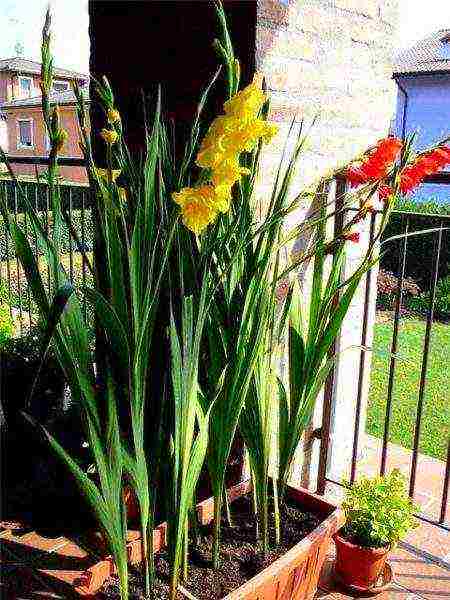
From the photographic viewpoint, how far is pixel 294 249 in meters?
1.90

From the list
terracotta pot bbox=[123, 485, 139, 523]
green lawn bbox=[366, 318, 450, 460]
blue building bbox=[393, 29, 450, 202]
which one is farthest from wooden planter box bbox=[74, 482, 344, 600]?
blue building bbox=[393, 29, 450, 202]

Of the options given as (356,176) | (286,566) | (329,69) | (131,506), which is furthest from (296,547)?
(329,69)

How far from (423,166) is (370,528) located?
100 cm

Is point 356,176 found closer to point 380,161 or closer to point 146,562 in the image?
point 380,161

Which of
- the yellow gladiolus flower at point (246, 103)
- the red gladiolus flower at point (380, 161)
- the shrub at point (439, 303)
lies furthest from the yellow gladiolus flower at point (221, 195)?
the shrub at point (439, 303)

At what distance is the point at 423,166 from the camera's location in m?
1.32

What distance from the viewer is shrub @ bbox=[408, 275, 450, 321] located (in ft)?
26.8

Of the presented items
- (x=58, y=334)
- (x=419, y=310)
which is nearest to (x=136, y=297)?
(x=58, y=334)

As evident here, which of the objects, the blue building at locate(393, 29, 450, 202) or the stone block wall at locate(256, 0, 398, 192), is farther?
the blue building at locate(393, 29, 450, 202)

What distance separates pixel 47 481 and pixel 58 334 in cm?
119

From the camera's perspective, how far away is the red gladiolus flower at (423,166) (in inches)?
51.5

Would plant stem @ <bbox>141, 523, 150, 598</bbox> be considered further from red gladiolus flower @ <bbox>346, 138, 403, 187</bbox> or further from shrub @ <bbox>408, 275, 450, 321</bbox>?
shrub @ <bbox>408, 275, 450, 321</bbox>

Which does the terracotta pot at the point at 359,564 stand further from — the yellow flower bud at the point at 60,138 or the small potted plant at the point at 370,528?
the yellow flower bud at the point at 60,138

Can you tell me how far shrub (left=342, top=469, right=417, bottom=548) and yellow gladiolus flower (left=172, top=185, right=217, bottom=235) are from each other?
107cm
